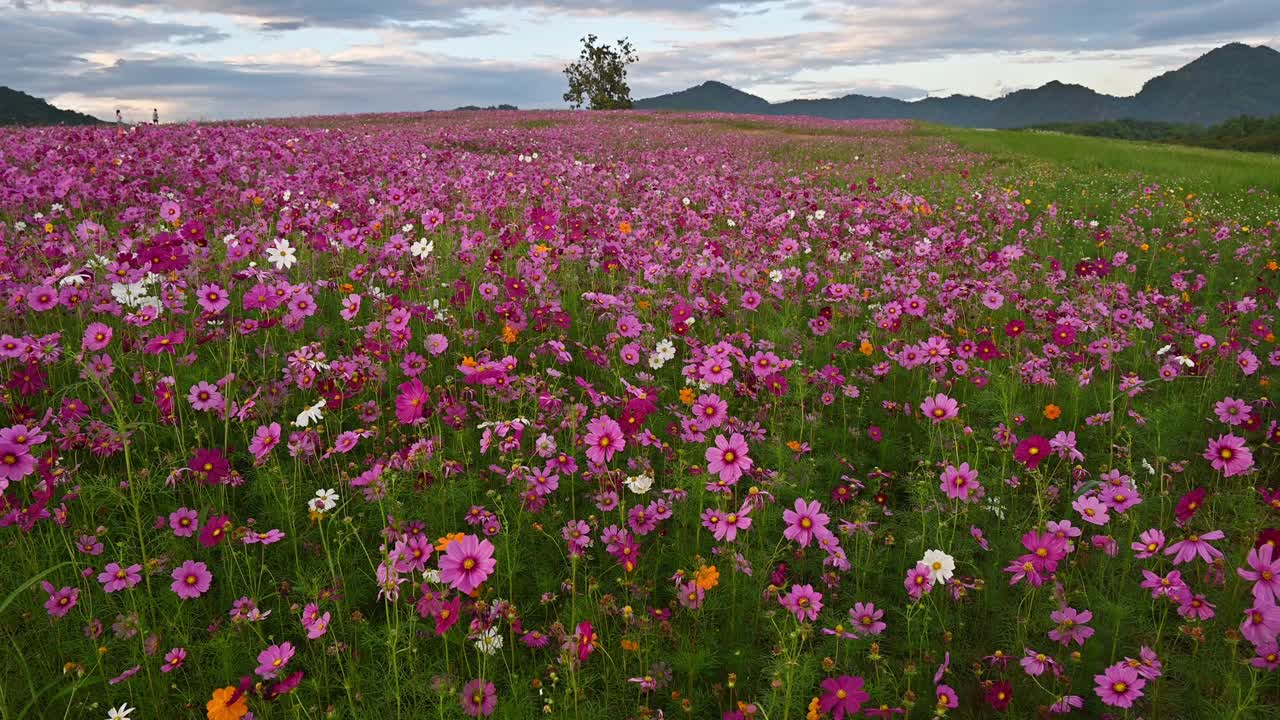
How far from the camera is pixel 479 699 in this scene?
2.02 meters

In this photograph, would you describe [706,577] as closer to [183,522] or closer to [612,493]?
[612,493]

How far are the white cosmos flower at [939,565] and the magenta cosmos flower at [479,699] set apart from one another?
1413 mm

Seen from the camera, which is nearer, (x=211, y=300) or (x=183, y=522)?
(x=183, y=522)

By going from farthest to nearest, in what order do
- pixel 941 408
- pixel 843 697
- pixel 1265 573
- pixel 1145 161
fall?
pixel 1145 161, pixel 941 408, pixel 1265 573, pixel 843 697

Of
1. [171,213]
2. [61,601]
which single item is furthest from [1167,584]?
[171,213]

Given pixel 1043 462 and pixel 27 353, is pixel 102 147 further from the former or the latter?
pixel 1043 462

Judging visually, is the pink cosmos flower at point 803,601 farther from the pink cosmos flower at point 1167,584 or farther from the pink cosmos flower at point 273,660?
the pink cosmos flower at point 273,660

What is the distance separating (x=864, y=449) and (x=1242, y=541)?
1.58 m

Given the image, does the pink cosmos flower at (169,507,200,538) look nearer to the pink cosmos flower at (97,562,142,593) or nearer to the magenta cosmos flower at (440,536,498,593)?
the pink cosmos flower at (97,562,142,593)

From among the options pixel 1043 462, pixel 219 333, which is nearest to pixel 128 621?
pixel 219 333

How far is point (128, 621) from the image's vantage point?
218 cm

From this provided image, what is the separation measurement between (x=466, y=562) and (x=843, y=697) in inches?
42.5

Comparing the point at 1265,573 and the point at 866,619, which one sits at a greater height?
the point at 1265,573

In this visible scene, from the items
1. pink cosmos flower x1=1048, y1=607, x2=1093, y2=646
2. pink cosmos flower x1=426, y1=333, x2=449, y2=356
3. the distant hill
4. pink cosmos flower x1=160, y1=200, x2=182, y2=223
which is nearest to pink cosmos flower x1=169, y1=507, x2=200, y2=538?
pink cosmos flower x1=426, y1=333, x2=449, y2=356
